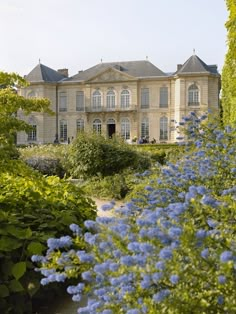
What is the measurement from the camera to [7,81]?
410cm

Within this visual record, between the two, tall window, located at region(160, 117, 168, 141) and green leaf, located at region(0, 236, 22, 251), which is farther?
tall window, located at region(160, 117, 168, 141)

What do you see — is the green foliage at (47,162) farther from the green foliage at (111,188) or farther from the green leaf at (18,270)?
the green leaf at (18,270)

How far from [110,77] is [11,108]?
4276 centimetres

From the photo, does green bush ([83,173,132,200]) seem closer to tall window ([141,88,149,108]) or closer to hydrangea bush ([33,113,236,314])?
hydrangea bush ([33,113,236,314])

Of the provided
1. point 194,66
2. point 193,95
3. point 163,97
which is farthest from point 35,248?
point 163,97

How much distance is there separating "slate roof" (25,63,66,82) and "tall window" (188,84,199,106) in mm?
13979

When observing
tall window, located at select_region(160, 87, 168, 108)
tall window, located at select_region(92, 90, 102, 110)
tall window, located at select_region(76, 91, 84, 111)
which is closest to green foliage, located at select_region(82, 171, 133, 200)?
tall window, located at select_region(160, 87, 168, 108)

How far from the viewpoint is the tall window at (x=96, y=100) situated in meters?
46.7

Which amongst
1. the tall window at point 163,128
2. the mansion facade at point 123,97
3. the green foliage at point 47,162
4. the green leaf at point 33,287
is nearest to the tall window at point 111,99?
the mansion facade at point 123,97

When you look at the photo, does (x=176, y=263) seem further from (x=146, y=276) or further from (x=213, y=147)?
(x=213, y=147)

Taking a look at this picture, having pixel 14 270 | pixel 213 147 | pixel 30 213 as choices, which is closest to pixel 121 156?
pixel 213 147

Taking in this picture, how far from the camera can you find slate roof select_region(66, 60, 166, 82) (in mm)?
45438

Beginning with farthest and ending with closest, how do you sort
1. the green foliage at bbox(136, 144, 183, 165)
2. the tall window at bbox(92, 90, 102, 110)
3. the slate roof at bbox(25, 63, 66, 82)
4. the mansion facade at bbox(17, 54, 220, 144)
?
the tall window at bbox(92, 90, 102, 110) < the slate roof at bbox(25, 63, 66, 82) < the mansion facade at bbox(17, 54, 220, 144) < the green foliage at bbox(136, 144, 183, 165)

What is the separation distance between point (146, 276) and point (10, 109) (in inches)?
102
